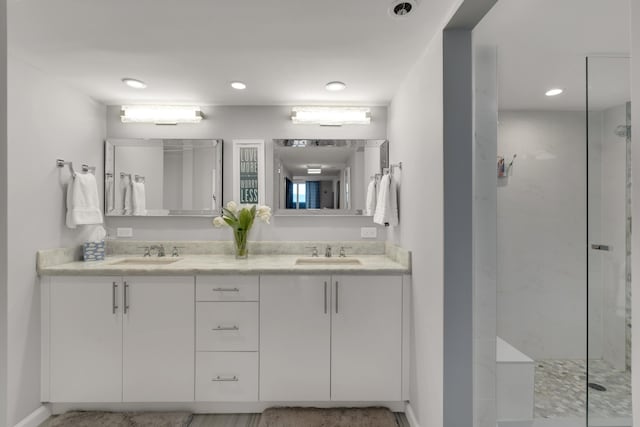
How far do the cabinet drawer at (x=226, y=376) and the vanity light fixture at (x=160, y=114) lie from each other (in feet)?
5.91

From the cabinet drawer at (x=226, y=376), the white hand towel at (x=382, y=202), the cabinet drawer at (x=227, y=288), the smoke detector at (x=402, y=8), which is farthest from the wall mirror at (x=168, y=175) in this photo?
the smoke detector at (x=402, y=8)

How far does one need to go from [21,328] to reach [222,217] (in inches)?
54.4

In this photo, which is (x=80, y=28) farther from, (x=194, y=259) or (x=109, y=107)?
(x=194, y=259)

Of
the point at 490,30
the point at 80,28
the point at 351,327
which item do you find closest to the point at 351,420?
the point at 351,327

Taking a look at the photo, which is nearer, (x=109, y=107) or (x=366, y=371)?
A: (x=366, y=371)

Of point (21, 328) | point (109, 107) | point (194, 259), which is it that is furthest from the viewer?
point (109, 107)

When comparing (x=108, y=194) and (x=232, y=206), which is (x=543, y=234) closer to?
(x=232, y=206)

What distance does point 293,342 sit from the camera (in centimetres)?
211

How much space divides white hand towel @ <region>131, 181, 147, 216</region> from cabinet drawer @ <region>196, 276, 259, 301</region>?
1019mm

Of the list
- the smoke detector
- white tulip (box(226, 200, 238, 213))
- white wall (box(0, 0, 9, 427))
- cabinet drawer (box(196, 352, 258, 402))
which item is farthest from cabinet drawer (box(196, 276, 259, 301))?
the smoke detector

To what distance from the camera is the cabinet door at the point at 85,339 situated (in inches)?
81.7

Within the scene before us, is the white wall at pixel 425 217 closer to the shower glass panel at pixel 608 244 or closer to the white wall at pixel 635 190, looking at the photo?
the shower glass panel at pixel 608 244

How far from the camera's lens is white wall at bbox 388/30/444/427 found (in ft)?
5.23

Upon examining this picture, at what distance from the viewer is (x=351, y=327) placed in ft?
6.96
